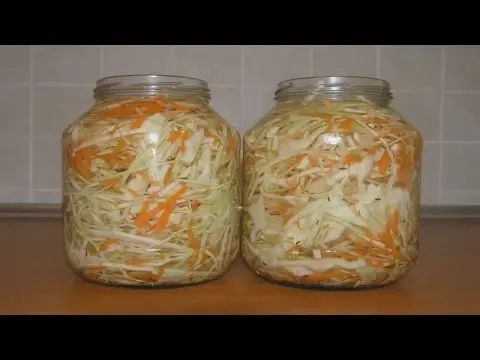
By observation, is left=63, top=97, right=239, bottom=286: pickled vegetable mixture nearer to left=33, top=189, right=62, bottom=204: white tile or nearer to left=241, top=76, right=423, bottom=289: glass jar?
left=241, top=76, right=423, bottom=289: glass jar

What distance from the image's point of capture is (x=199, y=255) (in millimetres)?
649

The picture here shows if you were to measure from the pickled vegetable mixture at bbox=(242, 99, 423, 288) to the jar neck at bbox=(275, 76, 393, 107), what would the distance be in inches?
0.5

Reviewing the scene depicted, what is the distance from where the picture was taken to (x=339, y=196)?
629mm

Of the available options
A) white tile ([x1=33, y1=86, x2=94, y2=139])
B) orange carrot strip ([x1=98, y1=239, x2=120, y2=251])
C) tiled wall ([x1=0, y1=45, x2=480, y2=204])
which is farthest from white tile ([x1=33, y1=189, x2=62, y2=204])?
orange carrot strip ([x1=98, y1=239, x2=120, y2=251])

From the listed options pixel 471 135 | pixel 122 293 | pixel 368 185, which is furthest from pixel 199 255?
pixel 471 135

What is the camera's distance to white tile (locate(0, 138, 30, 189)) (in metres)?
1.20

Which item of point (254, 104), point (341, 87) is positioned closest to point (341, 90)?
point (341, 87)
